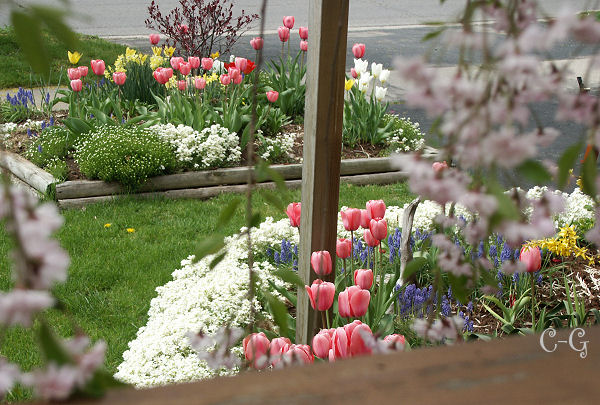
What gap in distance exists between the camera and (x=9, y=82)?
7273 mm

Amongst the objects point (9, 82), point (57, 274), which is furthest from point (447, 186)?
point (9, 82)

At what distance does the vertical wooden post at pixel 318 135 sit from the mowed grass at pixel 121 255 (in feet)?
1.92

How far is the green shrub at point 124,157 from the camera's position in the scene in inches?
177

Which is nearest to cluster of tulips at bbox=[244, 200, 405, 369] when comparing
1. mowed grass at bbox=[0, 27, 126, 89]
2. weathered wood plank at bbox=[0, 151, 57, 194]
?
weathered wood plank at bbox=[0, 151, 57, 194]

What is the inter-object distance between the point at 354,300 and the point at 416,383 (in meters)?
1.39

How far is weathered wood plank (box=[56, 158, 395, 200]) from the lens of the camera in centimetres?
453

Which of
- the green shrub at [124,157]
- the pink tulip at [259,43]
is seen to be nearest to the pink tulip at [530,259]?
the pink tulip at [259,43]

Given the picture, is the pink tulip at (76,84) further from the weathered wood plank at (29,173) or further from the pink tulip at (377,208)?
the pink tulip at (377,208)

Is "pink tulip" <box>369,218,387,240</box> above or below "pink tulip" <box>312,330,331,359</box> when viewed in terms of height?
above

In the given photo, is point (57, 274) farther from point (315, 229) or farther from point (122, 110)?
point (122, 110)

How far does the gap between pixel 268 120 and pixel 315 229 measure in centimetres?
337

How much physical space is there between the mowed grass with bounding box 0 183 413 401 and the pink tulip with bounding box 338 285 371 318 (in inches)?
37.1

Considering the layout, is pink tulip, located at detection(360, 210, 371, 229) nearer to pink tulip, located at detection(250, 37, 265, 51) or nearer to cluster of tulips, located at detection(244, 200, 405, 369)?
cluster of tulips, located at detection(244, 200, 405, 369)

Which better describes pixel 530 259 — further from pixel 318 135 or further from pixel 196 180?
pixel 196 180
